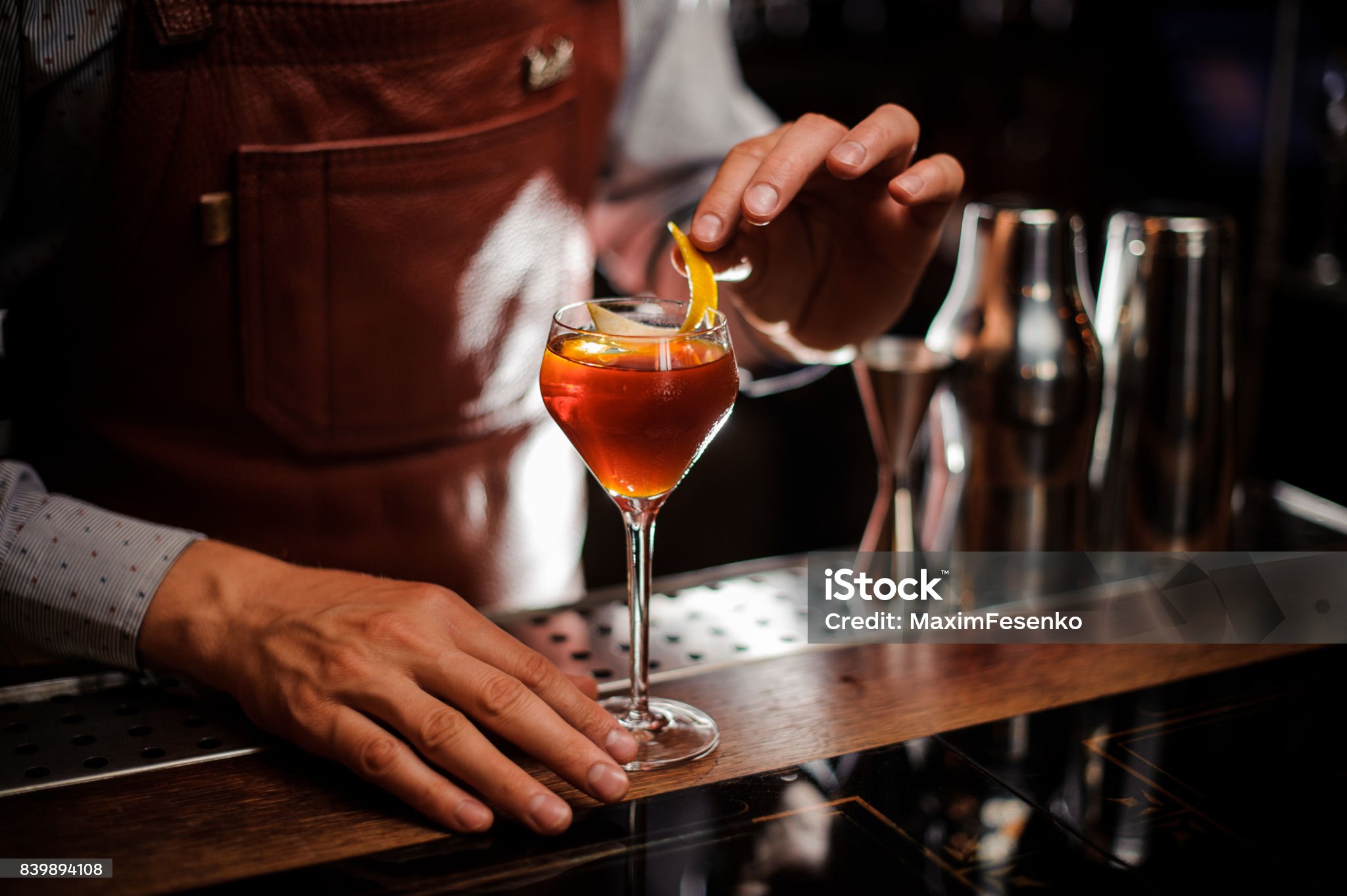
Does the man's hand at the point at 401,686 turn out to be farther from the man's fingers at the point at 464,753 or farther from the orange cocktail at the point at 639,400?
the orange cocktail at the point at 639,400

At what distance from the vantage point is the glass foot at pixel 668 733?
0.87m

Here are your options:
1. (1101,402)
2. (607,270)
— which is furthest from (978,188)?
(1101,402)

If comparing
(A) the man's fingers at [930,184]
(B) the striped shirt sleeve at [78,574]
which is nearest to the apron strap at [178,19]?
(B) the striped shirt sleeve at [78,574]

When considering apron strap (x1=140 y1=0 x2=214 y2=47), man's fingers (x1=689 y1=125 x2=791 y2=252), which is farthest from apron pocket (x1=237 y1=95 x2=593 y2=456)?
man's fingers (x1=689 y1=125 x2=791 y2=252)

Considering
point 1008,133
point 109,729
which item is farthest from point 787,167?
point 1008,133

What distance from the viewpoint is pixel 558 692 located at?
0.85m

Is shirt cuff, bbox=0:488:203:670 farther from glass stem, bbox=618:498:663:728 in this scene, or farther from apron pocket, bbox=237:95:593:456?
glass stem, bbox=618:498:663:728

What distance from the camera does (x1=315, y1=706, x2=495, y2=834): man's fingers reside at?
78 centimetres

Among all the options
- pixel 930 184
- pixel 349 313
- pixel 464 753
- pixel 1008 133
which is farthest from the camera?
pixel 1008 133

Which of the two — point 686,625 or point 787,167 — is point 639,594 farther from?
point 787,167

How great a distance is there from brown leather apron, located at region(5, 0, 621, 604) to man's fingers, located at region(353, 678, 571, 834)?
51cm

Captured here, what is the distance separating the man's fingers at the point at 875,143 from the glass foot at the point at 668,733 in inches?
17.4

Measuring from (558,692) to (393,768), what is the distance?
12 cm

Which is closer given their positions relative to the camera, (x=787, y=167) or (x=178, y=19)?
(x=787, y=167)
